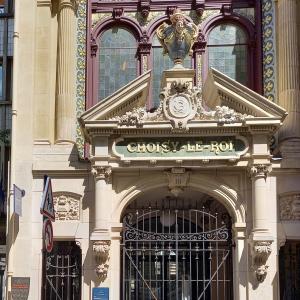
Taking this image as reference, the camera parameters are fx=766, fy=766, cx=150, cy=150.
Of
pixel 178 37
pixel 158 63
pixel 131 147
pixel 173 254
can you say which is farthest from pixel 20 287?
pixel 158 63

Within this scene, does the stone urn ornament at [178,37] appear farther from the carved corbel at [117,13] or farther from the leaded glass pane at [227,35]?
the carved corbel at [117,13]

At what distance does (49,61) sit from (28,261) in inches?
204

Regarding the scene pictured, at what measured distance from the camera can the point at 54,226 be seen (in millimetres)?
18234

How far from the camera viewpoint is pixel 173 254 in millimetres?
19609

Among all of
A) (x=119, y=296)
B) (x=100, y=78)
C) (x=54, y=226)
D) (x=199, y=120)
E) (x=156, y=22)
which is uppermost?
(x=156, y=22)

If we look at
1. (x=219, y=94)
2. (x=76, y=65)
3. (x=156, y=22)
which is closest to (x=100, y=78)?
(x=76, y=65)

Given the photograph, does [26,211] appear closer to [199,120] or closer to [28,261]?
[28,261]

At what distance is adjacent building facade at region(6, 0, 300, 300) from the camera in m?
17.6

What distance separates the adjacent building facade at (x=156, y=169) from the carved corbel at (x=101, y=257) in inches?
0.9

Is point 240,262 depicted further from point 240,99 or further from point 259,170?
point 240,99

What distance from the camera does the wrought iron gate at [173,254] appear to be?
1800cm

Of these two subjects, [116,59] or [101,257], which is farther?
[116,59]

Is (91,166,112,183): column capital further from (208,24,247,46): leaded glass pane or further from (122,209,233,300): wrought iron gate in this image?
(208,24,247,46): leaded glass pane

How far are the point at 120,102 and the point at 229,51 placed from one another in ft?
14.9
